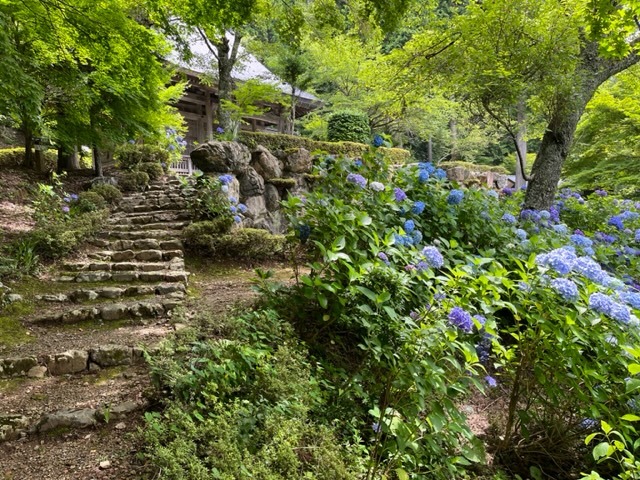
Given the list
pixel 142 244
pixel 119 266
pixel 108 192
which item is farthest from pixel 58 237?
pixel 108 192

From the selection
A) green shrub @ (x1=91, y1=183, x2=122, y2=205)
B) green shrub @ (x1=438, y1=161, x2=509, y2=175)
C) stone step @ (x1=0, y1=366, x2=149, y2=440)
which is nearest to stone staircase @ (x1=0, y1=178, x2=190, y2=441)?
stone step @ (x1=0, y1=366, x2=149, y2=440)

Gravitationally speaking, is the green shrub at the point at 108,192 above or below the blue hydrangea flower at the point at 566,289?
above

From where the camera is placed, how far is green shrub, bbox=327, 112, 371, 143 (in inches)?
406

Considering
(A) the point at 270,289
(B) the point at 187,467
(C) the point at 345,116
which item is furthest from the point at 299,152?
(B) the point at 187,467

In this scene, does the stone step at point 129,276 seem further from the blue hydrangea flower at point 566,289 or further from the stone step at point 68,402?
the blue hydrangea flower at point 566,289

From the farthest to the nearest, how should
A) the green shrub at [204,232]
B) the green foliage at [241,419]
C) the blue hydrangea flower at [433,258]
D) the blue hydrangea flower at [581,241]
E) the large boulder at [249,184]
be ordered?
the large boulder at [249,184] < the green shrub at [204,232] < the blue hydrangea flower at [581,241] < the blue hydrangea flower at [433,258] < the green foliage at [241,419]

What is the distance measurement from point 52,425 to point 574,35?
5427 mm

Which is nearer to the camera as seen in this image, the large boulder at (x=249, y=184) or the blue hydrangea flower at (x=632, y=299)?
the blue hydrangea flower at (x=632, y=299)

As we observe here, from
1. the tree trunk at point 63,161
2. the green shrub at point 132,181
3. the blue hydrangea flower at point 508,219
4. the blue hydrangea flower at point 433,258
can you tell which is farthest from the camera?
the tree trunk at point 63,161

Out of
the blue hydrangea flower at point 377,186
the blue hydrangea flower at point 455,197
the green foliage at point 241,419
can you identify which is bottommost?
the green foliage at point 241,419

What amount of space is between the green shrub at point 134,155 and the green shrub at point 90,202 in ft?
6.70

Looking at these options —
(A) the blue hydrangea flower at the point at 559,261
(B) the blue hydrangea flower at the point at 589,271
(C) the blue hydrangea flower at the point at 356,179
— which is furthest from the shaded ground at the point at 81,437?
(B) the blue hydrangea flower at the point at 589,271

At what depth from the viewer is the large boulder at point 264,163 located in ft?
25.0

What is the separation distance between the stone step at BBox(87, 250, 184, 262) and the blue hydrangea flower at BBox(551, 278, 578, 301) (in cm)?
430
